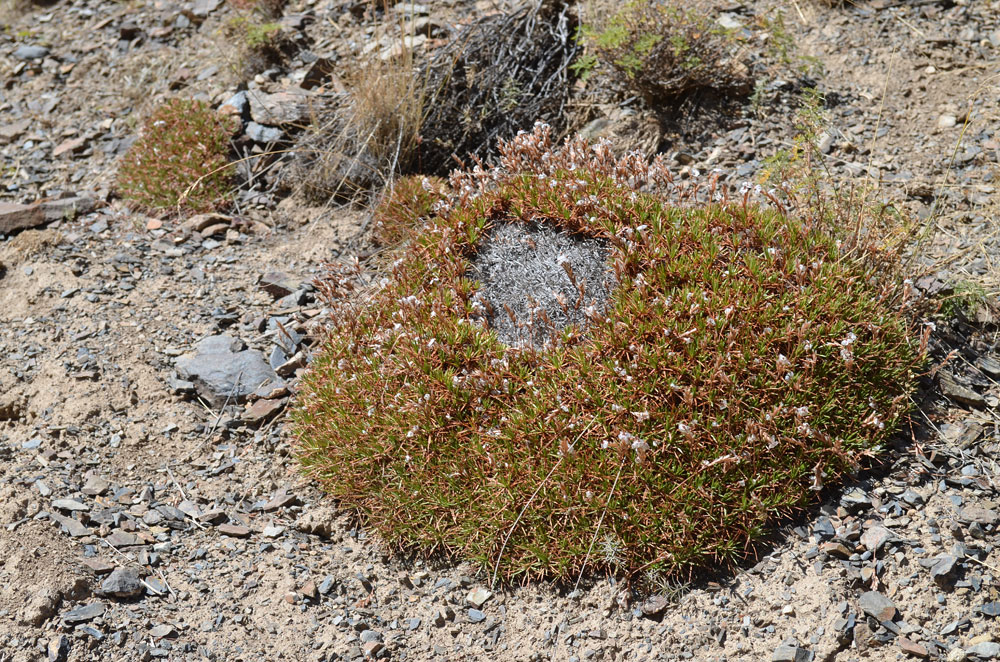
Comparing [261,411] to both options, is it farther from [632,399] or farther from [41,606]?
[632,399]

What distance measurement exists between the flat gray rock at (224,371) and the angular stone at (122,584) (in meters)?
1.41

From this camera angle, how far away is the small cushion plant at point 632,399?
394 cm

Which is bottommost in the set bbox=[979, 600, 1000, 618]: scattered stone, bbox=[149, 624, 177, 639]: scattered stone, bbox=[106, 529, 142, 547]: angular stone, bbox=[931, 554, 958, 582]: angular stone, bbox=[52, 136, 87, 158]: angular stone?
bbox=[149, 624, 177, 639]: scattered stone

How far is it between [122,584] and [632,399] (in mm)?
2653

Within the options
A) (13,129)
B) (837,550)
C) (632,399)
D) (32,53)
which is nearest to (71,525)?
(632,399)

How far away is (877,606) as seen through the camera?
3.63 meters

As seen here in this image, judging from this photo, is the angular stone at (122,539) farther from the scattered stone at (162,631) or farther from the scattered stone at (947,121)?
the scattered stone at (947,121)

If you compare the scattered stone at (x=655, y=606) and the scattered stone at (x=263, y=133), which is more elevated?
the scattered stone at (x=263, y=133)

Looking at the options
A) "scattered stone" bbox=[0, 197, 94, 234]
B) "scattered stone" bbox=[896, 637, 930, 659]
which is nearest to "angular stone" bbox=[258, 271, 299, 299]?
"scattered stone" bbox=[0, 197, 94, 234]

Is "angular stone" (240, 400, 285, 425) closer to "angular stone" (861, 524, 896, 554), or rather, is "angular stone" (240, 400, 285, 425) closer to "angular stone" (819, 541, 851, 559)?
"angular stone" (819, 541, 851, 559)

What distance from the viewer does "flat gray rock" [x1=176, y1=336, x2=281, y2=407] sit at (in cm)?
524

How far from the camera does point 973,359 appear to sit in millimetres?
4566

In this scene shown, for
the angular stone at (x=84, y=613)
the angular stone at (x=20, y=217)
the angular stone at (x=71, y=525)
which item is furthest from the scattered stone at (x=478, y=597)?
the angular stone at (x=20, y=217)

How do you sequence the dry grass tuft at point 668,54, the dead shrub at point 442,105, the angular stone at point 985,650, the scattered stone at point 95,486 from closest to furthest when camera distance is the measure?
the angular stone at point 985,650
the scattered stone at point 95,486
the dry grass tuft at point 668,54
the dead shrub at point 442,105
